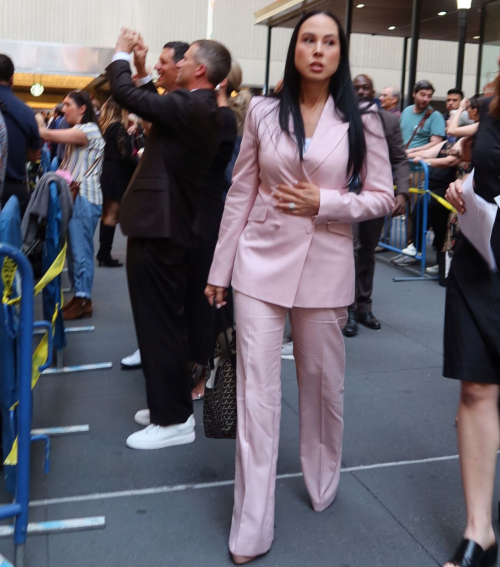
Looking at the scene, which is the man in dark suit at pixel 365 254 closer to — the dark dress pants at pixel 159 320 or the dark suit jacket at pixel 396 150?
the dark suit jacket at pixel 396 150

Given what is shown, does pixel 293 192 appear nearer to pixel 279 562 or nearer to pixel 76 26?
pixel 279 562

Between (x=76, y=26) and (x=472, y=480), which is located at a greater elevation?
(x=76, y=26)

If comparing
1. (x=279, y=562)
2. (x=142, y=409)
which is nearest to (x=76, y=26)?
(x=142, y=409)

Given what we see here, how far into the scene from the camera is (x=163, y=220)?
12.9 ft

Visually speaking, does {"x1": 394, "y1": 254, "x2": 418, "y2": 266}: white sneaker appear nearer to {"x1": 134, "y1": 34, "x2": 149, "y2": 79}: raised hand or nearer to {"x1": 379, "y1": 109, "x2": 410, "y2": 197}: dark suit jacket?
{"x1": 379, "y1": 109, "x2": 410, "y2": 197}: dark suit jacket

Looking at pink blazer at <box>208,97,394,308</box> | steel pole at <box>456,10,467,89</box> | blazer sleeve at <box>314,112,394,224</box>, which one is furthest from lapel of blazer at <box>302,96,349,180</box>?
steel pole at <box>456,10,467,89</box>

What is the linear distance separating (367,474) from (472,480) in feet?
3.14

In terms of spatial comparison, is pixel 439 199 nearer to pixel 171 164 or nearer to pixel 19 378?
pixel 171 164

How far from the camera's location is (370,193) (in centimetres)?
308

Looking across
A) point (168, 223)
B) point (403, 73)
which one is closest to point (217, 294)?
point (168, 223)

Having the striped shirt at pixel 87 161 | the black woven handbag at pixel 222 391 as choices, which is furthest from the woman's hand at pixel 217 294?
the striped shirt at pixel 87 161

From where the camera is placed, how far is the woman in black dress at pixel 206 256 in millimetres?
4746

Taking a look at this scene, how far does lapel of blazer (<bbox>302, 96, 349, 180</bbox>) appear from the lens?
295 centimetres

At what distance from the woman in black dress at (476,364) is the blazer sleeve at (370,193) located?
29cm
